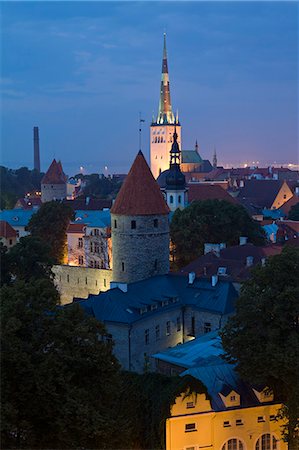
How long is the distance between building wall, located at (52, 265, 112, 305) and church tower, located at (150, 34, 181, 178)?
79.5 meters

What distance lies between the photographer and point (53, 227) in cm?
4522

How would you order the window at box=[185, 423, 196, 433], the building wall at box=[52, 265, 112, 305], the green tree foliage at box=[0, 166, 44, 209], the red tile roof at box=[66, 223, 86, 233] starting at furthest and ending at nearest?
the green tree foliage at box=[0, 166, 44, 209], the red tile roof at box=[66, 223, 86, 233], the building wall at box=[52, 265, 112, 305], the window at box=[185, 423, 196, 433]

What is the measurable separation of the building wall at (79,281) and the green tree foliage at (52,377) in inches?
712

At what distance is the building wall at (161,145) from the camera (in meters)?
117

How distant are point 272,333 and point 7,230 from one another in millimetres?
38681

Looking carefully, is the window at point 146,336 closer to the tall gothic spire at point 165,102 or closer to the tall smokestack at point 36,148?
Answer: the tall gothic spire at point 165,102

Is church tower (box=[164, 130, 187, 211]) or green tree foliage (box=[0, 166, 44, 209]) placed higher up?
green tree foliage (box=[0, 166, 44, 209])

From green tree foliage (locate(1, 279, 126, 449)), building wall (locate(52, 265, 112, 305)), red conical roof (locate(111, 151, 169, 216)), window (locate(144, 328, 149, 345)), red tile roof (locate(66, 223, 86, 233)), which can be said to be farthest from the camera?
red tile roof (locate(66, 223, 86, 233))

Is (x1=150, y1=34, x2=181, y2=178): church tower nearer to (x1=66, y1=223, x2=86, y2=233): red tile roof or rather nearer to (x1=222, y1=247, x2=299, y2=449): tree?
(x1=66, y1=223, x2=86, y2=233): red tile roof

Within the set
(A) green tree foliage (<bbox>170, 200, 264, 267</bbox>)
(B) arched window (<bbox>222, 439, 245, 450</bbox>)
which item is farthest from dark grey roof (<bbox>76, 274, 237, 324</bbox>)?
(A) green tree foliage (<bbox>170, 200, 264, 267</bbox>)

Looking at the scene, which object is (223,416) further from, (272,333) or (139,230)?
(139,230)

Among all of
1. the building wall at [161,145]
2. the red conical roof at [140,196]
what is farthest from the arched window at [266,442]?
the building wall at [161,145]

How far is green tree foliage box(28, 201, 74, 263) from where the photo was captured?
44875mm

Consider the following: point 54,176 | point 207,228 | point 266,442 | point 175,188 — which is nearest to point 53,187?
point 54,176
